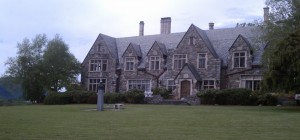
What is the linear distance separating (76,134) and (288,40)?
1821 cm

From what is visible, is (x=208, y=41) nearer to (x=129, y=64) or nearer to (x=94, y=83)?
(x=129, y=64)

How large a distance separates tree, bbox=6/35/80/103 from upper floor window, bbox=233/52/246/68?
61.4 feet

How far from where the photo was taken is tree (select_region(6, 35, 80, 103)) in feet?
152

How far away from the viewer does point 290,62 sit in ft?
84.0

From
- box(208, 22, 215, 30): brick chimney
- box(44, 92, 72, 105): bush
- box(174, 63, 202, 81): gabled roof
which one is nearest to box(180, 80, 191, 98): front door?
box(174, 63, 202, 81): gabled roof

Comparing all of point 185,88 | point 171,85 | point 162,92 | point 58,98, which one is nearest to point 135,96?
point 162,92

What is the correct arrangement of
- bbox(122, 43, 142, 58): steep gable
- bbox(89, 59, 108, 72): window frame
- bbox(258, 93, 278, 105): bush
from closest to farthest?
bbox(258, 93, 278, 105): bush < bbox(122, 43, 142, 58): steep gable < bbox(89, 59, 108, 72): window frame

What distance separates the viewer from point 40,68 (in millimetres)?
46719

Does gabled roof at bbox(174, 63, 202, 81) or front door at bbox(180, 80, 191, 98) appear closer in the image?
gabled roof at bbox(174, 63, 202, 81)

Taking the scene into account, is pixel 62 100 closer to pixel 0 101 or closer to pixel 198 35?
pixel 0 101

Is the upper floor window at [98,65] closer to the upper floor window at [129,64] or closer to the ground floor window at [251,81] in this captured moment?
the upper floor window at [129,64]

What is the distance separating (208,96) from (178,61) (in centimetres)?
812

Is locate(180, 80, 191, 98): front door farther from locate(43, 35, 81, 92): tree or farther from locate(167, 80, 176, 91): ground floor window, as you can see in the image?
locate(43, 35, 81, 92): tree

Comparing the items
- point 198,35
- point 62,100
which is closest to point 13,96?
point 62,100
